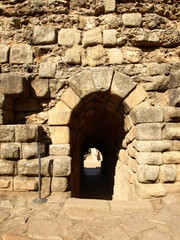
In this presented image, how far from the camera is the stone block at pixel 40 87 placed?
3.48 metres

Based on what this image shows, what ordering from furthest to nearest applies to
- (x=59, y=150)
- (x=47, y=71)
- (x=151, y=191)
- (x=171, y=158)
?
(x=47, y=71), (x=59, y=150), (x=171, y=158), (x=151, y=191)

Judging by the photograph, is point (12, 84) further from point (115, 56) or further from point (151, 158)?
point (151, 158)

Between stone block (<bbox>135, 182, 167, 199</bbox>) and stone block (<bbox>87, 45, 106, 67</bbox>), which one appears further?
stone block (<bbox>87, 45, 106, 67</bbox>)

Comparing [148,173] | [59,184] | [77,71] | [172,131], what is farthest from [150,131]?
[59,184]

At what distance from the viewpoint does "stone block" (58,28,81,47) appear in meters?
3.54

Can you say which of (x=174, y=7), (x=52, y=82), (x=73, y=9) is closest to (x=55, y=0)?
(x=73, y=9)

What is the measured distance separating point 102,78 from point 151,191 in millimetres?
2070

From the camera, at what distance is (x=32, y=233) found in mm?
2092

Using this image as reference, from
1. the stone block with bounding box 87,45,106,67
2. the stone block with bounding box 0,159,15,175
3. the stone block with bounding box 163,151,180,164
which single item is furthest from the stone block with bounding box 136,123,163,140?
the stone block with bounding box 0,159,15,175

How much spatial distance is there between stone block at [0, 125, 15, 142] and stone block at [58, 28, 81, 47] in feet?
5.74

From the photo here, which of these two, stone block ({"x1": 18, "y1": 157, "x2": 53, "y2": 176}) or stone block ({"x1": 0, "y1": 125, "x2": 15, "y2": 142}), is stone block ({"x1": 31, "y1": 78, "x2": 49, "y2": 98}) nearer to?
stone block ({"x1": 0, "y1": 125, "x2": 15, "y2": 142})

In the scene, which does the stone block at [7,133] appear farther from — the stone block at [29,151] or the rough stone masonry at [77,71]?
the stone block at [29,151]

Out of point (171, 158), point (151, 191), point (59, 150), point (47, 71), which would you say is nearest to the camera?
point (151, 191)

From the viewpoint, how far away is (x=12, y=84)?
3334mm
